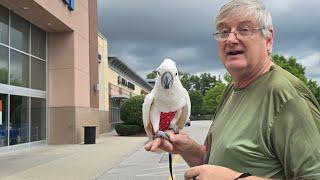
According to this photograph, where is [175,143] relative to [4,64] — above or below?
below

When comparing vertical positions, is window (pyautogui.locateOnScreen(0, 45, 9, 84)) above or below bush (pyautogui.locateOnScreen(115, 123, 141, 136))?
above

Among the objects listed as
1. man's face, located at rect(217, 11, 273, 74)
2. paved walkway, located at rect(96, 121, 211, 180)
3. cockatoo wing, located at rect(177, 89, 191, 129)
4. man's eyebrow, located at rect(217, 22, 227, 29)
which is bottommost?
paved walkway, located at rect(96, 121, 211, 180)

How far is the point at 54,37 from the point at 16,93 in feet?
17.1

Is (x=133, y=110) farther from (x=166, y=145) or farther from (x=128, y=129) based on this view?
(x=166, y=145)

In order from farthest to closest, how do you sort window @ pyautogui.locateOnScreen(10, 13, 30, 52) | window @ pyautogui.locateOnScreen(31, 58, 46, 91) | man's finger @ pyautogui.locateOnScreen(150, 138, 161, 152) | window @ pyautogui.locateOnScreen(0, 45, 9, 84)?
window @ pyautogui.locateOnScreen(31, 58, 46, 91), window @ pyautogui.locateOnScreen(10, 13, 30, 52), window @ pyautogui.locateOnScreen(0, 45, 9, 84), man's finger @ pyautogui.locateOnScreen(150, 138, 161, 152)

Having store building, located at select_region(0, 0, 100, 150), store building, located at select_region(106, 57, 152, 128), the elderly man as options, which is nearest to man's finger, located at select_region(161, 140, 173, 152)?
the elderly man

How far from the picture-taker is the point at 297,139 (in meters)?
1.78

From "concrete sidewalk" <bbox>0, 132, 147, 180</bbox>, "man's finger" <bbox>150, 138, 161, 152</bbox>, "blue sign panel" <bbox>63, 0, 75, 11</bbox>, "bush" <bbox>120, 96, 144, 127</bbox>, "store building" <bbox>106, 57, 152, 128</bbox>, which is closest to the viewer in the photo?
"man's finger" <bbox>150, 138, 161, 152</bbox>

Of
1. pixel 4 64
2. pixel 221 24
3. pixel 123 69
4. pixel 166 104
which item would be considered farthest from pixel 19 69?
pixel 123 69

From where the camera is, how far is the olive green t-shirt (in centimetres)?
178

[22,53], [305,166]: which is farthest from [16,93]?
[305,166]

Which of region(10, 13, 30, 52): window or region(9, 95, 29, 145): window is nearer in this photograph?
region(9, 95, 29, 145): window

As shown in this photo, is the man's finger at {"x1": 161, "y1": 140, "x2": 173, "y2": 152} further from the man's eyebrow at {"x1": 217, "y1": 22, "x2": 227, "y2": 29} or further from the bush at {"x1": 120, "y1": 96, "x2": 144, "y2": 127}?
the bush at {"x1": 120, "y1": 96, "x2": 144, "y2": 127}

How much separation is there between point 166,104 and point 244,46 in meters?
1.01
